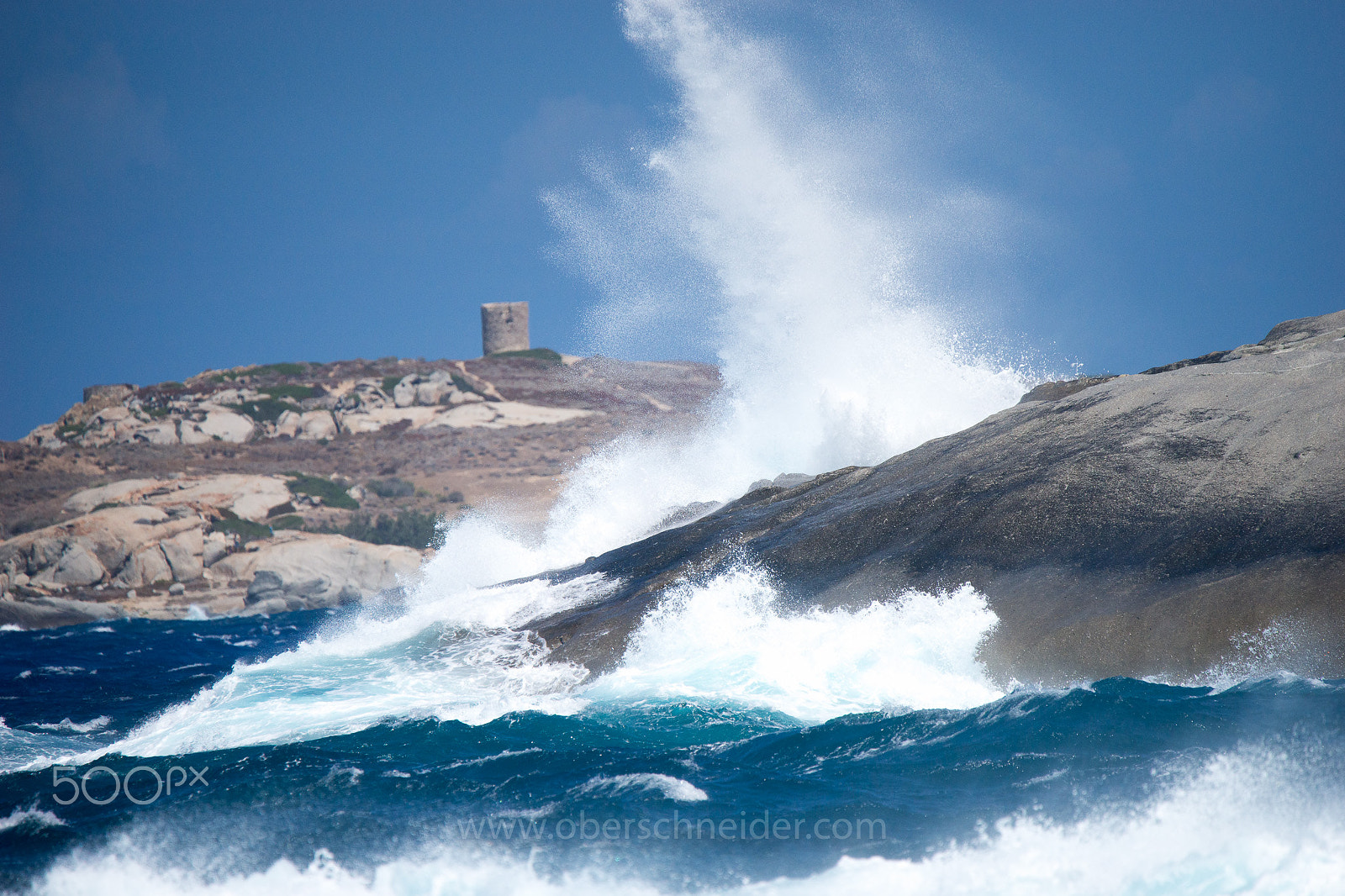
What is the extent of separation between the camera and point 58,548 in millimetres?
29359

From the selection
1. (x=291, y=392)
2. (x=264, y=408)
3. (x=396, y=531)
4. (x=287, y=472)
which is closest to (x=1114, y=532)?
(x=396, y=531)

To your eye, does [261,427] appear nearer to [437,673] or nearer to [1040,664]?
[437,673]

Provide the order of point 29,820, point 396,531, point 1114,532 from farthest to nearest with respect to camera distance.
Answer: point 396,531 → point 1114,532 → point 29,820

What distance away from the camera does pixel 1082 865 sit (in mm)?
5320

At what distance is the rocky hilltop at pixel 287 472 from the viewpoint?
96.6ft

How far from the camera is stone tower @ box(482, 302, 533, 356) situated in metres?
78.1

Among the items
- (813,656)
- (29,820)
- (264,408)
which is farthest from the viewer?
(264,408)

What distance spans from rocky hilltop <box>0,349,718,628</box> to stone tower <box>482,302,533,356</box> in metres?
2.06

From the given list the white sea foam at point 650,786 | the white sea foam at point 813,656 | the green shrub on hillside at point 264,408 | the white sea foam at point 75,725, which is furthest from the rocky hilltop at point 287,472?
the white sea foam at point 650,786

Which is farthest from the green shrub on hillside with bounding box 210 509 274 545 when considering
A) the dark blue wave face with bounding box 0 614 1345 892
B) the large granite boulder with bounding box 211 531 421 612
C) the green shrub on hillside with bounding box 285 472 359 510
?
the dark blue wave face with bounding box 0 614 1345 892

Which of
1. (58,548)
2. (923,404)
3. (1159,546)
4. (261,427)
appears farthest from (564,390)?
(1159,546)

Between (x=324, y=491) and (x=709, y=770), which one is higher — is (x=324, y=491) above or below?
above

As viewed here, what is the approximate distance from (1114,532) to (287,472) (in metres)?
42.9

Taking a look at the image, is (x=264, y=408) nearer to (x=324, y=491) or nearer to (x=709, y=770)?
(x=324, y=491)
